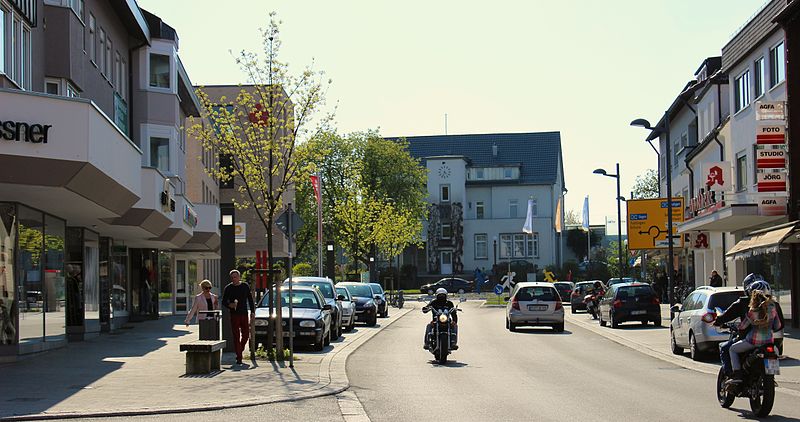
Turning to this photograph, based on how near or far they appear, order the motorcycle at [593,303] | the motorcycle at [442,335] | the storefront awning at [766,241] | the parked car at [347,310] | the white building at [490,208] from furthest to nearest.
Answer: the white building at [490,208] < the motorcycle at [593,303] < the parked car at [347,310] < the storefront awning at [766,241] < the motorcycle at [442,335]

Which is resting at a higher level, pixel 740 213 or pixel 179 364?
pixel 740 213

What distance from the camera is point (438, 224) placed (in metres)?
104

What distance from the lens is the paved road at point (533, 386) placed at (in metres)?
13.2

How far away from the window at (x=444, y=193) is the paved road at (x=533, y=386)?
249 ft

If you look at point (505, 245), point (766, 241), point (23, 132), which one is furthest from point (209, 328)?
point (505, 245)

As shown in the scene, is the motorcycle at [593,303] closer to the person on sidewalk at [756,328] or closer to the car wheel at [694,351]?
the car wheel at [694,351]

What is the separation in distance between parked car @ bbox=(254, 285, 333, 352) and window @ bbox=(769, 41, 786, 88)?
15.2 m

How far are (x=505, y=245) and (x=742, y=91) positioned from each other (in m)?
66.9

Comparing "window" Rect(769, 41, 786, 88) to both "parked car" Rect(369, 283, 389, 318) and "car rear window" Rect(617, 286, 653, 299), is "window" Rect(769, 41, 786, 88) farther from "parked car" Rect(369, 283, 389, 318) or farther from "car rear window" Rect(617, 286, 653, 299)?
"parked car" Rect(369, 283, 389, 318)

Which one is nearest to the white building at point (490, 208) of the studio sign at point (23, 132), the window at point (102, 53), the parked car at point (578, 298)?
the parked car at point (578, 298)

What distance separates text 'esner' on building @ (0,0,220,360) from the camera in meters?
18.5

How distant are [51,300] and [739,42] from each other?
23.7m

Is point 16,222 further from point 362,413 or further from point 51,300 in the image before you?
point 362,413

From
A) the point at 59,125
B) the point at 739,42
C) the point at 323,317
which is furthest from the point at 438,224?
the point at 59,125
